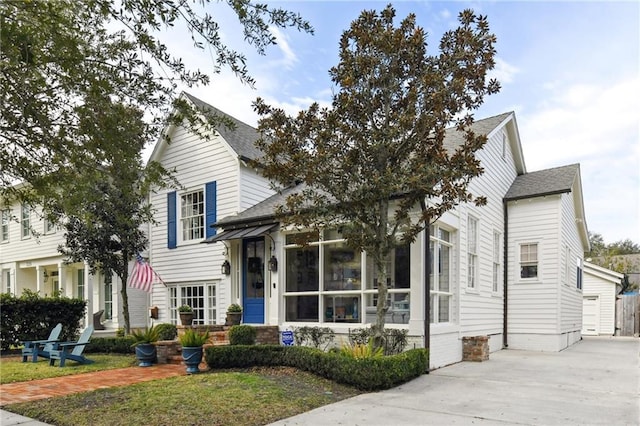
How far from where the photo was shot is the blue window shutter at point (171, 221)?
1530 centimetres

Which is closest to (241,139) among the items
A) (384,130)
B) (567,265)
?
(384,130)

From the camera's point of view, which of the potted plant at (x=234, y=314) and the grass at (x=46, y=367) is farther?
the potted plant at (x=234, y=314)

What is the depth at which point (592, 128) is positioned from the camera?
1492cm

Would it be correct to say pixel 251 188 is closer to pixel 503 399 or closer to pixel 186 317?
pixel 186 317

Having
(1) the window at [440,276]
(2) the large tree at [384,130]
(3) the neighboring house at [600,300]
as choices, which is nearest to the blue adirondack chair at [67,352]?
(2) the large tree at [384,130]

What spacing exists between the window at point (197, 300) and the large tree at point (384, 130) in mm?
6598

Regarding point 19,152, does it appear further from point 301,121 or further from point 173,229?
point 173,229

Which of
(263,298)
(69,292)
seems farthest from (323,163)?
(69,292)

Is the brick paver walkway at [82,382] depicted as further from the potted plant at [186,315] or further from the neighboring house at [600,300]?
the neighboring house at [600,300]

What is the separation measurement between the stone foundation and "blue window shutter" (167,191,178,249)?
9.17 m

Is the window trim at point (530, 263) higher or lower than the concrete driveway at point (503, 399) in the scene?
higher

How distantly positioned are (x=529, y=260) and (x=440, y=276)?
16.2 ft

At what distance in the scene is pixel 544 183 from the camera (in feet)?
48.7

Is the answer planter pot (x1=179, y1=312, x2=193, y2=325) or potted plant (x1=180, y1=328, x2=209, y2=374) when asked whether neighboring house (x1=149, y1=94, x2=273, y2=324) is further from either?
potted plant (x1=180, y1=328, x2=209, y2=374)
